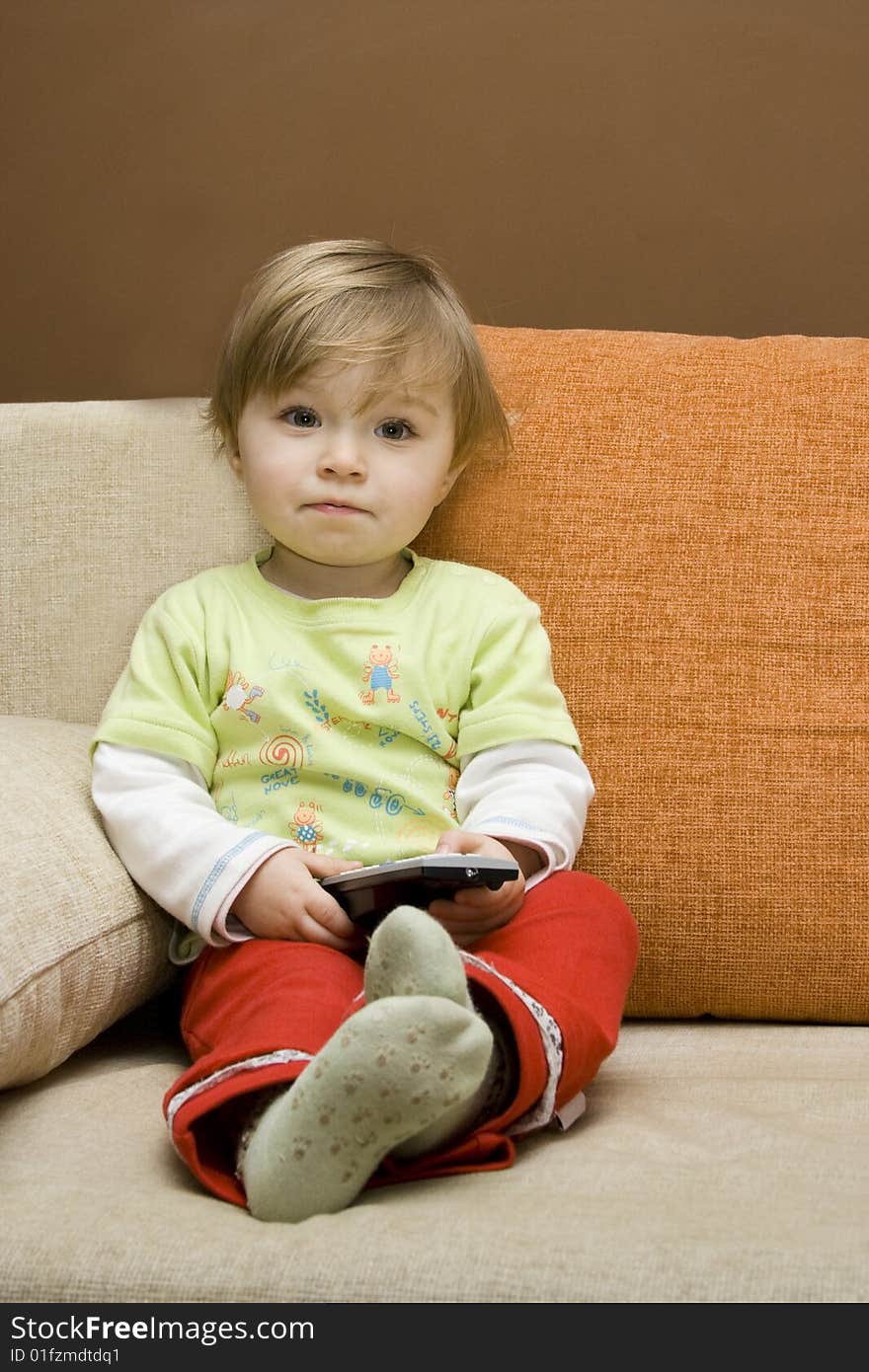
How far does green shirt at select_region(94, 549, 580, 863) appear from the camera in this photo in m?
1.24

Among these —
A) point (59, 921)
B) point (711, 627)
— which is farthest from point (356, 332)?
point (59, 921)

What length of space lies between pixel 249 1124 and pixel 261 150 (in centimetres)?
151

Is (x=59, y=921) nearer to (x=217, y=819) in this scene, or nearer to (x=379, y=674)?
(x=217, y=819)

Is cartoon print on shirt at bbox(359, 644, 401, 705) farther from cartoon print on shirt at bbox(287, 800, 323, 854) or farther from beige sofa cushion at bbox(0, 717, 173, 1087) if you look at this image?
beige sofa cushion at bbox(0, 717, 173, 1087)

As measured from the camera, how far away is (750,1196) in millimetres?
843

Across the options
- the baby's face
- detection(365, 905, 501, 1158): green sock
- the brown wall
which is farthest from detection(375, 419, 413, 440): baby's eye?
the brown wall

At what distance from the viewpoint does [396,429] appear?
4.27ft

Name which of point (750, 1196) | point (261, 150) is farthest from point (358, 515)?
point (261, 150)

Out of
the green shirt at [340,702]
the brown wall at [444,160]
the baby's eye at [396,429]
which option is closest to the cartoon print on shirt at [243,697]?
the green shirt at [340,702]

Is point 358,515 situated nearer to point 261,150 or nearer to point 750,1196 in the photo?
point 750,1196

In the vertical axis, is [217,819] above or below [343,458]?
below

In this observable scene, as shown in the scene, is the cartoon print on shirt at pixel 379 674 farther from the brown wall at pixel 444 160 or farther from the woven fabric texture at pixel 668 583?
the brown wall at pixel 444 160

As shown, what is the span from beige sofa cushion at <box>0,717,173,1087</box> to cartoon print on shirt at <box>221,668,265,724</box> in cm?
14

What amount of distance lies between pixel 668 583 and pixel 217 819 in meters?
0.48
